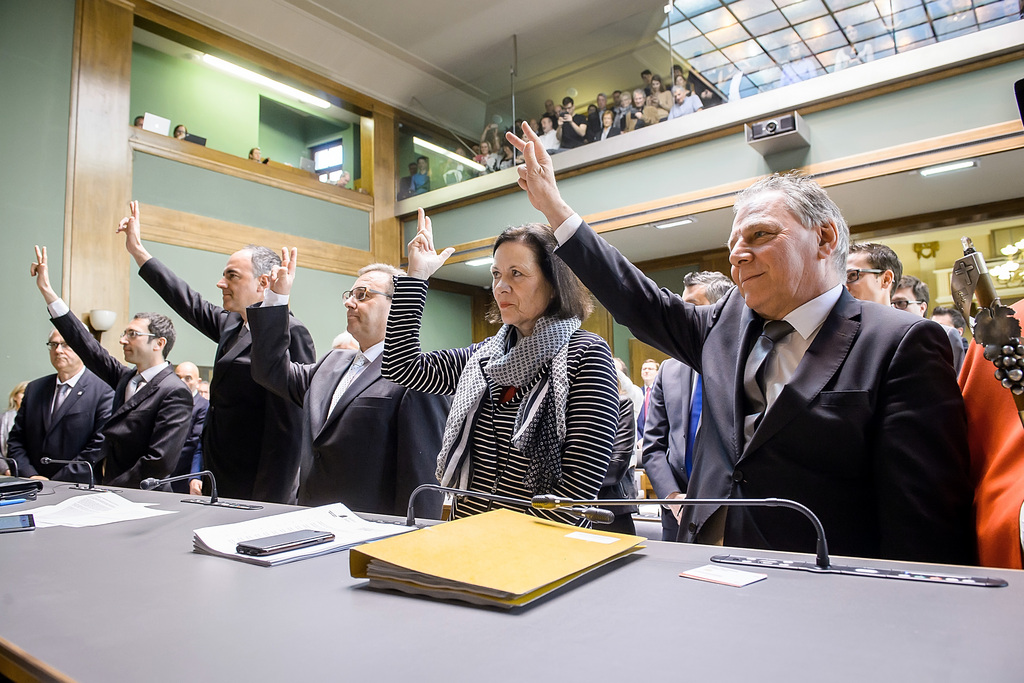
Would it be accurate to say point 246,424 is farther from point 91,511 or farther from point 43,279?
point 43,279

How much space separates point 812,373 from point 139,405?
9.18ft

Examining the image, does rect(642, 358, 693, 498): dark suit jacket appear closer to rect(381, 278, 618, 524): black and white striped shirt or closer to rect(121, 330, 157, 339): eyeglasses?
rect(381, 278, 618, 524): black and white striped shirt

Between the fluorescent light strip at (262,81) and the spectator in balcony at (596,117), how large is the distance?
333 cm

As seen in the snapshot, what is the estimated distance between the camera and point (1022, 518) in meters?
0.85

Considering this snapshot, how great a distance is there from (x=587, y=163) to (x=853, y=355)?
5729mm

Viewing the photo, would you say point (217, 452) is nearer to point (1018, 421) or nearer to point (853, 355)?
point (853, 355)

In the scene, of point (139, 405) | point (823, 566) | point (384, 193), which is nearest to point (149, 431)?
point (139, 405)

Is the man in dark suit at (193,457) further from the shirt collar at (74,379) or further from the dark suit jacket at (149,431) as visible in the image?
the shirt collar at (74,379)

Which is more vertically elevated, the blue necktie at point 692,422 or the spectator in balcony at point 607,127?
the spectator in balcony at point 607,127

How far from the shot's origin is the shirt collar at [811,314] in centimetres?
126

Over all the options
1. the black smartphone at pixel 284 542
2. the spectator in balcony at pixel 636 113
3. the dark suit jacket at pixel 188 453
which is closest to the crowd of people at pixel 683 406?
the black smartphone at pixel 284 542

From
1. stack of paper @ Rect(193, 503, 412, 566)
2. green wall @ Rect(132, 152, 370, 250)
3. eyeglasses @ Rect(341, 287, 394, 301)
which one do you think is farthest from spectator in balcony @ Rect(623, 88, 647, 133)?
stack of paper @ Rect(193, 503, 412, 566)

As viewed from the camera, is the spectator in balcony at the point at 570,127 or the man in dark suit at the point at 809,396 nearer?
the man in dark suit at the point at 809,396

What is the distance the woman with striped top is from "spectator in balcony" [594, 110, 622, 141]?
5.15 metres
